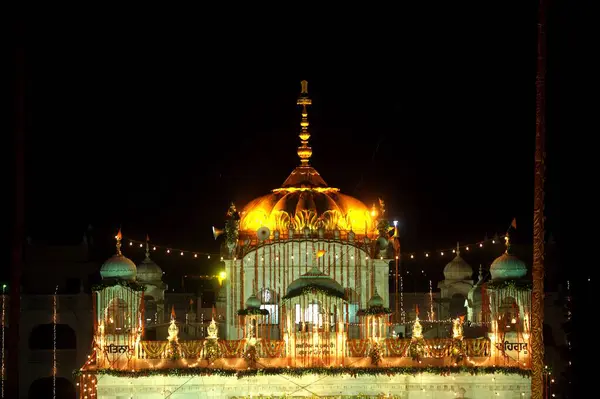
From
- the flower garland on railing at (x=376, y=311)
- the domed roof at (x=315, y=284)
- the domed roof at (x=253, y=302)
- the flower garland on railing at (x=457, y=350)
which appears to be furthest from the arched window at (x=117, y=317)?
the flower garland on railing at (x=457, y=350)

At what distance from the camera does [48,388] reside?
152ft

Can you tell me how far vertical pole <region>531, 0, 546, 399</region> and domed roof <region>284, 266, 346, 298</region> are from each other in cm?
463

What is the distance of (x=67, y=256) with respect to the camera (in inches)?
1989

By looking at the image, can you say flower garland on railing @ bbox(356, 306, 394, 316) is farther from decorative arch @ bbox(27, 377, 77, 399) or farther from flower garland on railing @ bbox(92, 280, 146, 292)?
decorative arch @ bbox(27, 377, 77, 399)

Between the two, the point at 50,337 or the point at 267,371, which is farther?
the point at 50,337

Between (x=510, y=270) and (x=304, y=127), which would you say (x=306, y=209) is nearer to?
(x=304, y=127)

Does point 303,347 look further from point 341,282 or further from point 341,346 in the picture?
point 341,282

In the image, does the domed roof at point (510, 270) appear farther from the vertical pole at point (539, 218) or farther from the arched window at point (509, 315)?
the vertical pole at point (539, 218)

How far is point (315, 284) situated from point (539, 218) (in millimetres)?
5596

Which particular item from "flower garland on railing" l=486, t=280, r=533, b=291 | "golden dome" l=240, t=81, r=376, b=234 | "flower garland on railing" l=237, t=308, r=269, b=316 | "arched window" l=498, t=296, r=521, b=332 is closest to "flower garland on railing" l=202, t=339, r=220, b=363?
"flower garland on railing" l=237, t=308, r=269, b=316

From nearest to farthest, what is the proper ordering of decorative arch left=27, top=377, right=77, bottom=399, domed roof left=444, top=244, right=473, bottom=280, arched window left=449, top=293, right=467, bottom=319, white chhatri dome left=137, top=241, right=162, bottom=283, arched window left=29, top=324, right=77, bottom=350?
1. white chhatri dome left=137, top=241, right=162, bottom=283
2. arched window left=449, top=293, right=467, bottom=319
3. domed roof left=444, top=244, right=473, bottom=280
4. decorative arch left=27, top=377, right=77, bottom=399
5. arched window left=29, top=324, right=77, bottom=350

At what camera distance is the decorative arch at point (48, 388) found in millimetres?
45750

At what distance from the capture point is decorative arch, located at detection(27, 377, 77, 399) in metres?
45.8

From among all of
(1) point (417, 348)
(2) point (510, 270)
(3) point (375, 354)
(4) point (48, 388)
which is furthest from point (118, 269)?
(4) point (48, 388)
